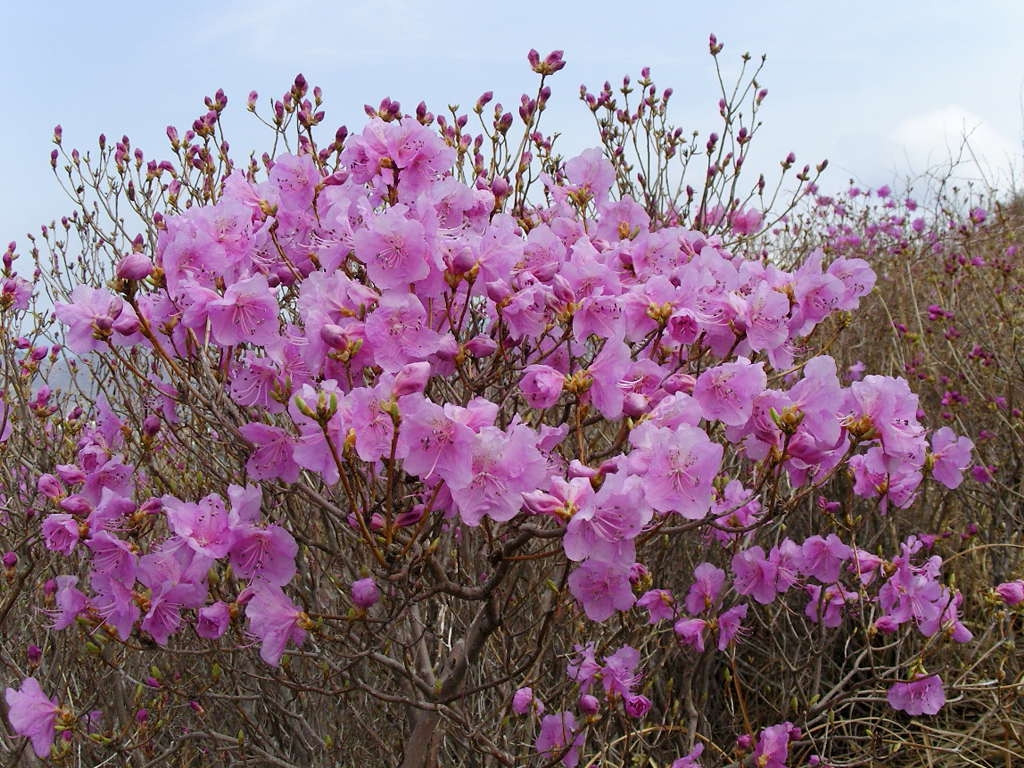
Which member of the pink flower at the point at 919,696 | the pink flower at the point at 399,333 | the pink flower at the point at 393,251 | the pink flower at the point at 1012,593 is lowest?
the pink flower at the point at 919,696

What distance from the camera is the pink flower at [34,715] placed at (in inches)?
84.9

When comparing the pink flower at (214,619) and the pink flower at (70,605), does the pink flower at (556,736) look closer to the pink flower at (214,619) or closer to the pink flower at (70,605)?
the pink flower at (214,619)

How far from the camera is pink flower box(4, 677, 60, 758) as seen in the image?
2156mm

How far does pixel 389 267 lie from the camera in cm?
177

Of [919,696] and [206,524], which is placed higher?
[206,524]

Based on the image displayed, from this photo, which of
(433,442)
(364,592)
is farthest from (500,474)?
(364,592)

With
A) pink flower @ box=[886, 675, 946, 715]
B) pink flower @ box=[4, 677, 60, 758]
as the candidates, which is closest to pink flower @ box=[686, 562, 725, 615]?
A: pink flower @ box=[886, 675, 946, 715]

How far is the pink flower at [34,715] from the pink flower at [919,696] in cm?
258

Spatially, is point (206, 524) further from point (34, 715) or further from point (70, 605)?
point (34, 715)

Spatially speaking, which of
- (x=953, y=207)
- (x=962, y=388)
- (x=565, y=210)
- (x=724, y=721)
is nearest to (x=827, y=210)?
(x=953, y=207)

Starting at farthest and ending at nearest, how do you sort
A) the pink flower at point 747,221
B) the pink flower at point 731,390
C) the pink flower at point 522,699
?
the pink flower at point 747,221 < the pink flower at point 522,699 < the pink flower at point 731,390

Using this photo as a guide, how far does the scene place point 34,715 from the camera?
219cm

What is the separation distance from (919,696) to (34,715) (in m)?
2.73

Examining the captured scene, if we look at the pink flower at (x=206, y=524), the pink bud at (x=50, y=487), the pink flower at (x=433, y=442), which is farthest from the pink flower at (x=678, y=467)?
the pink bud at (x=50, y=487)
